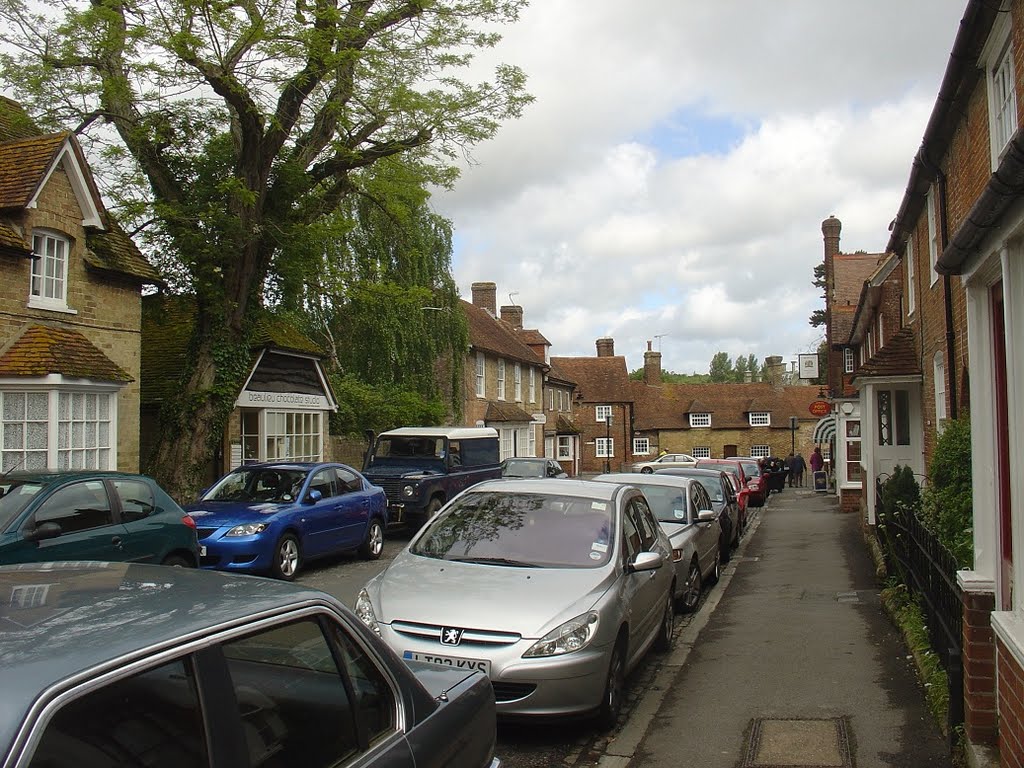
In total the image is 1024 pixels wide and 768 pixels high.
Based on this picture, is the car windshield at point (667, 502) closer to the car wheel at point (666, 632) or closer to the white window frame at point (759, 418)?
the car wheel at point (666, 632)

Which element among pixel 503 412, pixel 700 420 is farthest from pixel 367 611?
pixel 700 420

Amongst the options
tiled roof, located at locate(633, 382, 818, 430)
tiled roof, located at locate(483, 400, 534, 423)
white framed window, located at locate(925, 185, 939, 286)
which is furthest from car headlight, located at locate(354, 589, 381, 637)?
tiled roof, located at locate(633, 382, 818, 430)

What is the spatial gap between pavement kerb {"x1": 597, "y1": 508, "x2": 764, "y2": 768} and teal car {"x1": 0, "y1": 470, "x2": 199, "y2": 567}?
5412 mm

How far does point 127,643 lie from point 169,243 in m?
17.7

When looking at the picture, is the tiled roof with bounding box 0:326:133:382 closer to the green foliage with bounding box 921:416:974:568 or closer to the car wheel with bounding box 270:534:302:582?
the car wheel with bounding box 270:534:302:582

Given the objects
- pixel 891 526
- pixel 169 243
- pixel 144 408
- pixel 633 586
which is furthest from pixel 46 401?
pixel 891 526

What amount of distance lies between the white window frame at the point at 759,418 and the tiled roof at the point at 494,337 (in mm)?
18287

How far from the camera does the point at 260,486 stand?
13.5m

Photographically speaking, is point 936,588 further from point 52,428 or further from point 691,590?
point 52,428

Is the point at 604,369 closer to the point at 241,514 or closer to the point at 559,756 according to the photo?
the point at 241,514

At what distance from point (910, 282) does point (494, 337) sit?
27073mm

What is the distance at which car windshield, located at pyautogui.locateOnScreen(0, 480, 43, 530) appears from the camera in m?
8.51

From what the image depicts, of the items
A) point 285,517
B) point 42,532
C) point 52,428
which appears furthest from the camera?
point 52,428

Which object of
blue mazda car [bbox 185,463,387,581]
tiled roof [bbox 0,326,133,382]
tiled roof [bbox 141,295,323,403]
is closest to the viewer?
blue mazda car [bbox 185,463,387,581]
